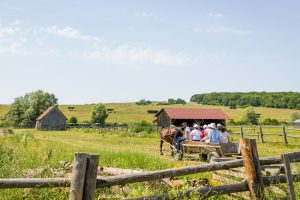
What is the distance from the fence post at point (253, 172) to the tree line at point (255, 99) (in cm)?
13256

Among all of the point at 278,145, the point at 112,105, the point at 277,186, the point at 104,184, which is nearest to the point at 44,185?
the point at 104,184

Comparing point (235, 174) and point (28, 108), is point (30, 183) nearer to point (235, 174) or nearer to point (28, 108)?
point (235, 174)

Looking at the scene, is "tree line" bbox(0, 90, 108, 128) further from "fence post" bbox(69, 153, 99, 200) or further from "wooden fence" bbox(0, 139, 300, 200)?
"fence post" bbox(69, 153, 99, 200)

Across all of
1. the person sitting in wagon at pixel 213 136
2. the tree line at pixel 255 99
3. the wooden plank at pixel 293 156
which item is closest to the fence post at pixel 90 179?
the wooden plank at pixel 293 156

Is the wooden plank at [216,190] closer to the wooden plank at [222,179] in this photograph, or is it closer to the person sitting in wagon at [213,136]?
the wooden plank at [222,179]

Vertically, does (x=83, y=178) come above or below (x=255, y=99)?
below

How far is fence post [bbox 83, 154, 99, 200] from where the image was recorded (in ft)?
16.7

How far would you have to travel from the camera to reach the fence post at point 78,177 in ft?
16.6

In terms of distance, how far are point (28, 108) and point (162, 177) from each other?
7953cm

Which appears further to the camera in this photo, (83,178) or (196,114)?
(196,114)

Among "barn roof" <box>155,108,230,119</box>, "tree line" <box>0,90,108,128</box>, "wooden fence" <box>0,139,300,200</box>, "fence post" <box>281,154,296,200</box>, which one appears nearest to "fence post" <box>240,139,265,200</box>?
"wooden fence" <box>0,139,300,200</box>

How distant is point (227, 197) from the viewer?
7148mm

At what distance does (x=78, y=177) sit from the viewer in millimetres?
5082

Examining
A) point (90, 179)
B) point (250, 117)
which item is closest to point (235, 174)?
point (90, 179)
